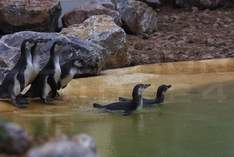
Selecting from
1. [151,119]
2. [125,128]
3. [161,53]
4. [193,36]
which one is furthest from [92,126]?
[193,36]

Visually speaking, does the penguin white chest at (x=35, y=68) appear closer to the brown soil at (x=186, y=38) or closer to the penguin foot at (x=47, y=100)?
the penguin foot at (x=47, y=100)

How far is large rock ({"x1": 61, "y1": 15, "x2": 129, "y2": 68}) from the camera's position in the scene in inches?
528

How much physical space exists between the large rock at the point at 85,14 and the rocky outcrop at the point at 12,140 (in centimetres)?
1188

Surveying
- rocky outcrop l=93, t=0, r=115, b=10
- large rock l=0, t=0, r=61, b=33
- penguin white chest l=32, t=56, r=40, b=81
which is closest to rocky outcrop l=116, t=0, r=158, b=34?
rocky outcrop l=93, t=0, r=115, b=10

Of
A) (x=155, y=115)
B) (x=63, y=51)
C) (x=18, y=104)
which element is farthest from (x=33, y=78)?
(x=155, y=115)

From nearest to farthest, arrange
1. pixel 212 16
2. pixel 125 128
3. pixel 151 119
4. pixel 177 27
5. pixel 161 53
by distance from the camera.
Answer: pixel 125 128 → pixel 151 119 → pixel 161 53 → pixel 177 27 → pixel 212 16

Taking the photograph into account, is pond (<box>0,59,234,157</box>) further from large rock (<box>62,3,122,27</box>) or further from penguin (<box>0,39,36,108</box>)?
large rock (<box>62,3,122,27</box>)

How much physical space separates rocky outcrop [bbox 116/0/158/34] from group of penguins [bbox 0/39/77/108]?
5.61m

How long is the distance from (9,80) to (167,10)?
32.1 ft

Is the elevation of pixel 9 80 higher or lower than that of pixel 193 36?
higher

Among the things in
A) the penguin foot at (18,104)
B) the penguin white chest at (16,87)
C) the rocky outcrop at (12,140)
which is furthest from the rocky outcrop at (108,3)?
the rocky outcrop at (12,140)

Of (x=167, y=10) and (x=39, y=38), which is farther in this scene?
(x=167, y=10)

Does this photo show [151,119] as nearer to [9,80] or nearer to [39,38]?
[9,80]

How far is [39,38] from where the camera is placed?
11688 mm
